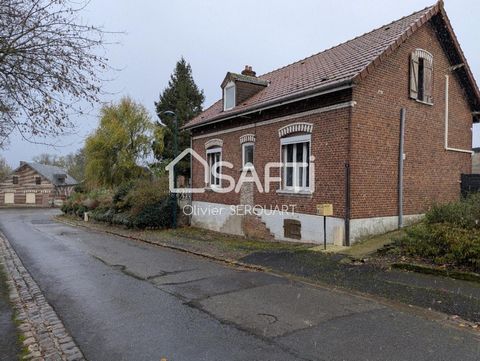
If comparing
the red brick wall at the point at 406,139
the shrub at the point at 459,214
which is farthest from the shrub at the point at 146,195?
the shrub at the point at 459,214

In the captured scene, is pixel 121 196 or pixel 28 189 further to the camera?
pixel 28 189

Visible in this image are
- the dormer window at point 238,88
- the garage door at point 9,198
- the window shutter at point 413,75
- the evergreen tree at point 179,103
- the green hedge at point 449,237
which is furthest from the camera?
the garage door at point 9,198

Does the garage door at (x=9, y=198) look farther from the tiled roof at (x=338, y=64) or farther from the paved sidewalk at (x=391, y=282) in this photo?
the paved sidewalk at (x=391, y=282)

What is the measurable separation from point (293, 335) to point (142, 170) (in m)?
37.2

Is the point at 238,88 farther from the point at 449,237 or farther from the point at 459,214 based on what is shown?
the point at 449,237

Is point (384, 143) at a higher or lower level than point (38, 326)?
higher

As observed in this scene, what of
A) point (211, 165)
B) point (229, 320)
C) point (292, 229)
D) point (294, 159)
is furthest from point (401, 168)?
point (211, 165)

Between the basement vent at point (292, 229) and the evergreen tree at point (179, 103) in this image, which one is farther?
the evergreen tree at point (179, 103)

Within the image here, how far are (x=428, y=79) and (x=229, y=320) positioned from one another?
11.8 metres

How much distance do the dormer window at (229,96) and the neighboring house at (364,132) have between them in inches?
37.4

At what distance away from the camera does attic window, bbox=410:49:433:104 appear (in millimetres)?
13141

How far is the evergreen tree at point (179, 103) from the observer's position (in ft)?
136

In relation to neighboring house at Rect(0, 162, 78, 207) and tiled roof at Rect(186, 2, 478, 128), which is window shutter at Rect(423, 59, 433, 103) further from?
neighboring house at Rect(0, 162, 78, 207)

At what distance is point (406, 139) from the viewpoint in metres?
13.0
